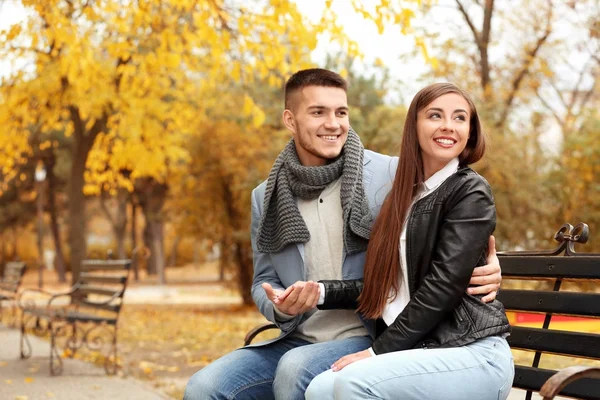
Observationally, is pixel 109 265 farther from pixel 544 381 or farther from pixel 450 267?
pixel 450 267

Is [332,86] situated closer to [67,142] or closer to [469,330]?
[469,330]

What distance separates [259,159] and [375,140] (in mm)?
2395

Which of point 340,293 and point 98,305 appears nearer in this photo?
point 340,293

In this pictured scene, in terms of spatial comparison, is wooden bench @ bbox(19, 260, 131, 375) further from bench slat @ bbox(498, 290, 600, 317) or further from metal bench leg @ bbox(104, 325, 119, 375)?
bench slat @ bbox(498, 290, 600, 317)

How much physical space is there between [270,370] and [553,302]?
118 cm

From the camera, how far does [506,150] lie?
46.8 feet

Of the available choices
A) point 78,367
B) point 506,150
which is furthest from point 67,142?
point 78,367

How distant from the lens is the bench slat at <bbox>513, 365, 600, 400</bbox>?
3039 millimetres

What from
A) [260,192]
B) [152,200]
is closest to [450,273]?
[260,192]

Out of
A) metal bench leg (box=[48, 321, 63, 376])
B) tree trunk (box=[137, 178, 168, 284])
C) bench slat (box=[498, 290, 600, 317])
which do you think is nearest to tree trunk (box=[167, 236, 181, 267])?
tree trunk (box=[137, 178, 168, 284])

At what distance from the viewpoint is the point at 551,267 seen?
3.37 meters

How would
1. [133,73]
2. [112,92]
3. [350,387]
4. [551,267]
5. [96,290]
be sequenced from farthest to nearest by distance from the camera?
[112,92] → [133,73] → [96,290] → [551,267] → [350,387]

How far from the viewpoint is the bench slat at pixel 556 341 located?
309cm

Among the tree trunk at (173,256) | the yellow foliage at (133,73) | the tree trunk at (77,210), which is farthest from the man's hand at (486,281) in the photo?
the tree trunk at (173,256)
